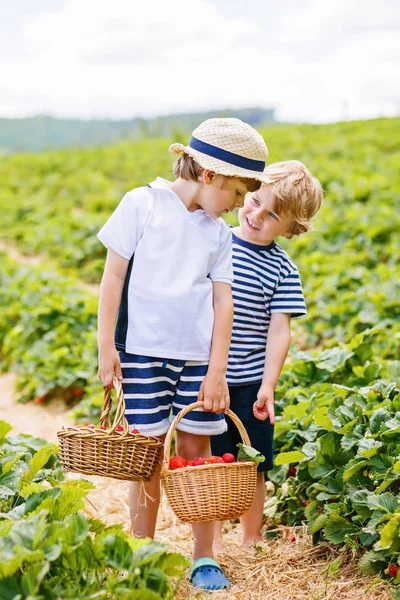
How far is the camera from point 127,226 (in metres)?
2.61

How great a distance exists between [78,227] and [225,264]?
8.40 metres

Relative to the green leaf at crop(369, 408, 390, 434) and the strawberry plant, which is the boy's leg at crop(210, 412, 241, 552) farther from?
the strawberry plant

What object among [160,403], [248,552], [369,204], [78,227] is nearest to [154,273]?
[160,403]

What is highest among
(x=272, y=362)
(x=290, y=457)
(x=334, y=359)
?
(x=272, y=362)

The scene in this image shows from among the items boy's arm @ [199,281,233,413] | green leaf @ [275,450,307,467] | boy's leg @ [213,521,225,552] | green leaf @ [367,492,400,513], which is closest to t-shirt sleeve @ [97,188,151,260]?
boy's arm @ [199,281,233,413]

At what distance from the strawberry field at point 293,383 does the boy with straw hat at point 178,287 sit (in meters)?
0.28

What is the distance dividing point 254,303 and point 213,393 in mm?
578

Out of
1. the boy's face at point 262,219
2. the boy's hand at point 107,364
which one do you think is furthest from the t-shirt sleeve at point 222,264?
the boy's hand at point 107,364

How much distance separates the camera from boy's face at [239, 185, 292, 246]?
9.99 ft

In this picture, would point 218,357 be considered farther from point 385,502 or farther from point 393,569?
point 393,569

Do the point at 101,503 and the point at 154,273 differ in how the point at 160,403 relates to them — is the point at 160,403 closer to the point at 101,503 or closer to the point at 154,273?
the point at 154,273

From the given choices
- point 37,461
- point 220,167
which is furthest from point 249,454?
point 220,167

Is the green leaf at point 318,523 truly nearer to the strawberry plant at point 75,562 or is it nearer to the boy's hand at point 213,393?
the boy's hand at point 213,393

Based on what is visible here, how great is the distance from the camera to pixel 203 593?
8.45 feet
